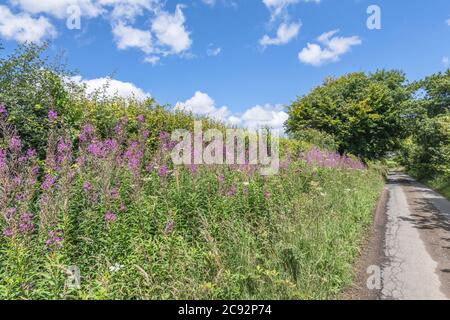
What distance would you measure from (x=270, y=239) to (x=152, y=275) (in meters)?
2.46

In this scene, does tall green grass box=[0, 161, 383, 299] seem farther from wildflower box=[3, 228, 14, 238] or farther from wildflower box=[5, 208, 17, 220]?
wildflower box=[5, 208, 17, 220]

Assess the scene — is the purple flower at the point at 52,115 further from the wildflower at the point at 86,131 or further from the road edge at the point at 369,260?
the road edge at the point at 369,260

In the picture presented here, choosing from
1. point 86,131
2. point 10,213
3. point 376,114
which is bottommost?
point 10,213

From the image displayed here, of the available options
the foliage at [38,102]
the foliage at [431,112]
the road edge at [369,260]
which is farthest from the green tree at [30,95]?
the foliage at [431,112]

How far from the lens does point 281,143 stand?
1444 centimetres

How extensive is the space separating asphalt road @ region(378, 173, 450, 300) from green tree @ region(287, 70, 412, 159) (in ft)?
49.5

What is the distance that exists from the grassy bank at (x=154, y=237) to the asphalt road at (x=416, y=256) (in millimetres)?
740

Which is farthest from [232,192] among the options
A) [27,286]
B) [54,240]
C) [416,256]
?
[416,256]

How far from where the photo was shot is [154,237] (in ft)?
13.6

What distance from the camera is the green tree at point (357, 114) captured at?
83.1 ft

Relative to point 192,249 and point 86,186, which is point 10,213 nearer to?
point 86,186

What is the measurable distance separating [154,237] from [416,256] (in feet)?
17.8
